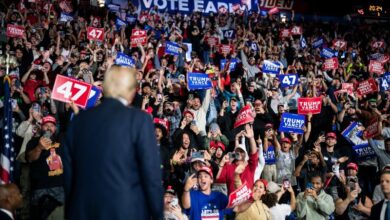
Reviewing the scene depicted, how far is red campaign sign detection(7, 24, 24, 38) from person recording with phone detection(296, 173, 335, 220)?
257 inches

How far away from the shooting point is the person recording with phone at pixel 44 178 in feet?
18.2

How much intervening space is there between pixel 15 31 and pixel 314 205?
6742 mm

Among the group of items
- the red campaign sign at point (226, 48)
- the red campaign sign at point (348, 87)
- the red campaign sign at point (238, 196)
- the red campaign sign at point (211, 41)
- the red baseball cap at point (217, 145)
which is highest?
the red campaign sign at point (211, 41)

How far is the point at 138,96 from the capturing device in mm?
8445

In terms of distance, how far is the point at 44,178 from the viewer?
221 inches

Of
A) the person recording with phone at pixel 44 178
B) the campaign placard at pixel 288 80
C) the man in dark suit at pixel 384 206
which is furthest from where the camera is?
the campaign placard at pixel 288 80

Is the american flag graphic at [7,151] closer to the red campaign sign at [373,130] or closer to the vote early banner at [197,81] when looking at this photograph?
the vote early banner at [197,81]

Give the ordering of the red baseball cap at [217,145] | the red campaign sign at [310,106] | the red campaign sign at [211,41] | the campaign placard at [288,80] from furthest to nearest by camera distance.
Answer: the red campaign sign at [211,41], the campaign placard at [288,80], the red campaign sign at [310,106], the red baseball cap at [217,145]

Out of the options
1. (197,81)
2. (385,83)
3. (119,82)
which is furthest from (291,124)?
(119,82)

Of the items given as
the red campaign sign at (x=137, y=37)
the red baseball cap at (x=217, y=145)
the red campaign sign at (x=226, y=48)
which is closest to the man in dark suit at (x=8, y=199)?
the red baseball cap at (x=217, y=145)

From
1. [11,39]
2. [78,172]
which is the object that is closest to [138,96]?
[11,39]

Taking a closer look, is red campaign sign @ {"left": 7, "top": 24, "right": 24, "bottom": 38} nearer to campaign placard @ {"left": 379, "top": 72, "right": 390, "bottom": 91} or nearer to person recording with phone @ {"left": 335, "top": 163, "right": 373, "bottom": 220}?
person recording with phone @ {"left": 335, "top": 163, "right": 373, "bottom": 220}

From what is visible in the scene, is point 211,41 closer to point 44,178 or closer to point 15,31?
point 15,31

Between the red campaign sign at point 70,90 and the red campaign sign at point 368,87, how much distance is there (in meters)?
7.39
